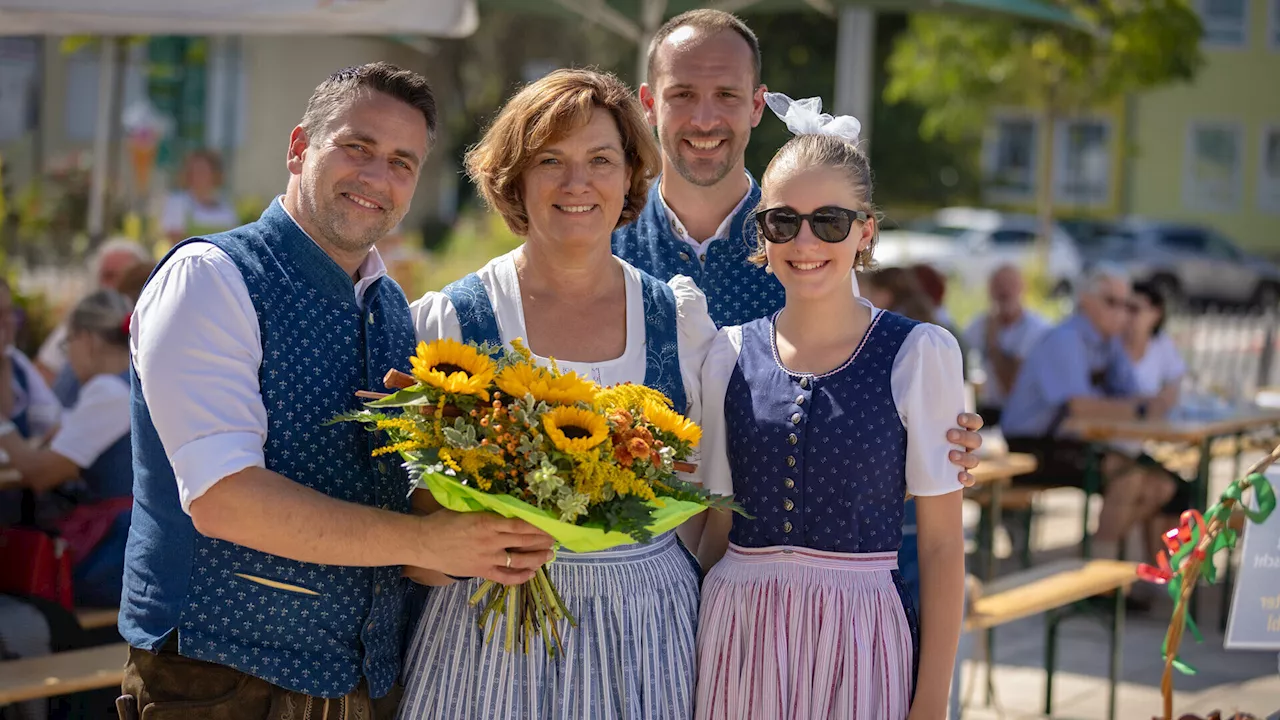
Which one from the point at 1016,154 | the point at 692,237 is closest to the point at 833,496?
the point at 692,237

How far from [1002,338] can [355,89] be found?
7062 mm

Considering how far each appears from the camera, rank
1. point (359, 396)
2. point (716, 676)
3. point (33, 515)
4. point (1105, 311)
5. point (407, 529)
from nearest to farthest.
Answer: point (407, 529)
point (359, 396)
point (716, 676)
point (33, 515)
point (1105, 311)

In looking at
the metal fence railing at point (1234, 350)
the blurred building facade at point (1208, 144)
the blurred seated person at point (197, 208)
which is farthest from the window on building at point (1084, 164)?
the blurred seated person at point (197, 208)

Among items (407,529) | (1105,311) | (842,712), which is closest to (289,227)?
(407,529)

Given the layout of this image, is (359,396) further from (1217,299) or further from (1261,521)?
(1217,299)

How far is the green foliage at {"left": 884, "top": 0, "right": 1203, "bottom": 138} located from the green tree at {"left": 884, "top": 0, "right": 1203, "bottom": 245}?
13mm

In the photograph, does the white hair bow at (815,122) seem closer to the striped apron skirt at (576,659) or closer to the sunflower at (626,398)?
the sunflower at (626,398)

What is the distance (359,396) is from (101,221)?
6.73 metres

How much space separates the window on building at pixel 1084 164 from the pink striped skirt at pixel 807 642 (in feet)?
96.2

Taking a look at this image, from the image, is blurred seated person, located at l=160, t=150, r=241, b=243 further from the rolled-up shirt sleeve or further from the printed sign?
the printed sign

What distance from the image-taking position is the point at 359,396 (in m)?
2.45

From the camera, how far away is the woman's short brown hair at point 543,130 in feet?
8.73

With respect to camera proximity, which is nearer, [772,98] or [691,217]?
[772,98]

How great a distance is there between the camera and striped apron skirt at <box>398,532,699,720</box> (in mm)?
2531
